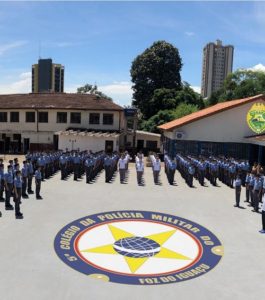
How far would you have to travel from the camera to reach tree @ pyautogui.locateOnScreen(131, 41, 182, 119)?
170 feet

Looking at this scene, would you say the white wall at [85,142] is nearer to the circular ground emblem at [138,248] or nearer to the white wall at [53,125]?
the white wall at [53,125]

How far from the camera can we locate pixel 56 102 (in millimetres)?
34438

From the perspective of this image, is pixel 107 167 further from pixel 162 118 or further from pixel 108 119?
pixel 162 118

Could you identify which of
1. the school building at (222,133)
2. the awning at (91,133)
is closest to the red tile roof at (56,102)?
the awning at (91,133)

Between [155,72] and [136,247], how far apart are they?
148 ft

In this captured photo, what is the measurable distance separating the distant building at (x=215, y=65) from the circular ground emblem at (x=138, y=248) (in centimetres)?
13671

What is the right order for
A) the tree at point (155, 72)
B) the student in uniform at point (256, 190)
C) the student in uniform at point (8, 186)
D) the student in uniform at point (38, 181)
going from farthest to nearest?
the tree at point (155, 72), the student in uniform at point (38, 181), the student in uniform at point (256, 190), the student in uniform at point (8, 186)

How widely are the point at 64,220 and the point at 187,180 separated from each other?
29.3ft

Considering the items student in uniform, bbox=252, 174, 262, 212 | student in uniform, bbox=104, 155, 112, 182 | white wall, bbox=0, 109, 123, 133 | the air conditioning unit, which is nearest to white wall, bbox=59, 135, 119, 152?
white wall, bbox=0, 109, 123, 133

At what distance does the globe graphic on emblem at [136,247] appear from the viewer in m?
8.89

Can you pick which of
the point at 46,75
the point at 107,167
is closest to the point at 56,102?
the point at 107,167

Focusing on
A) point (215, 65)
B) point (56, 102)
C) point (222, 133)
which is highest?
point (215, 65)

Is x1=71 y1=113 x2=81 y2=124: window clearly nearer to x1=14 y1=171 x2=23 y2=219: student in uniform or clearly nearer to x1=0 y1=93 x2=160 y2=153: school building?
x1=0 y1=93 x2=160 y2=153: school building

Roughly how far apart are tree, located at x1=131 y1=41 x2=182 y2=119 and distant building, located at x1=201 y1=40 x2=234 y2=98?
92.8 metres
